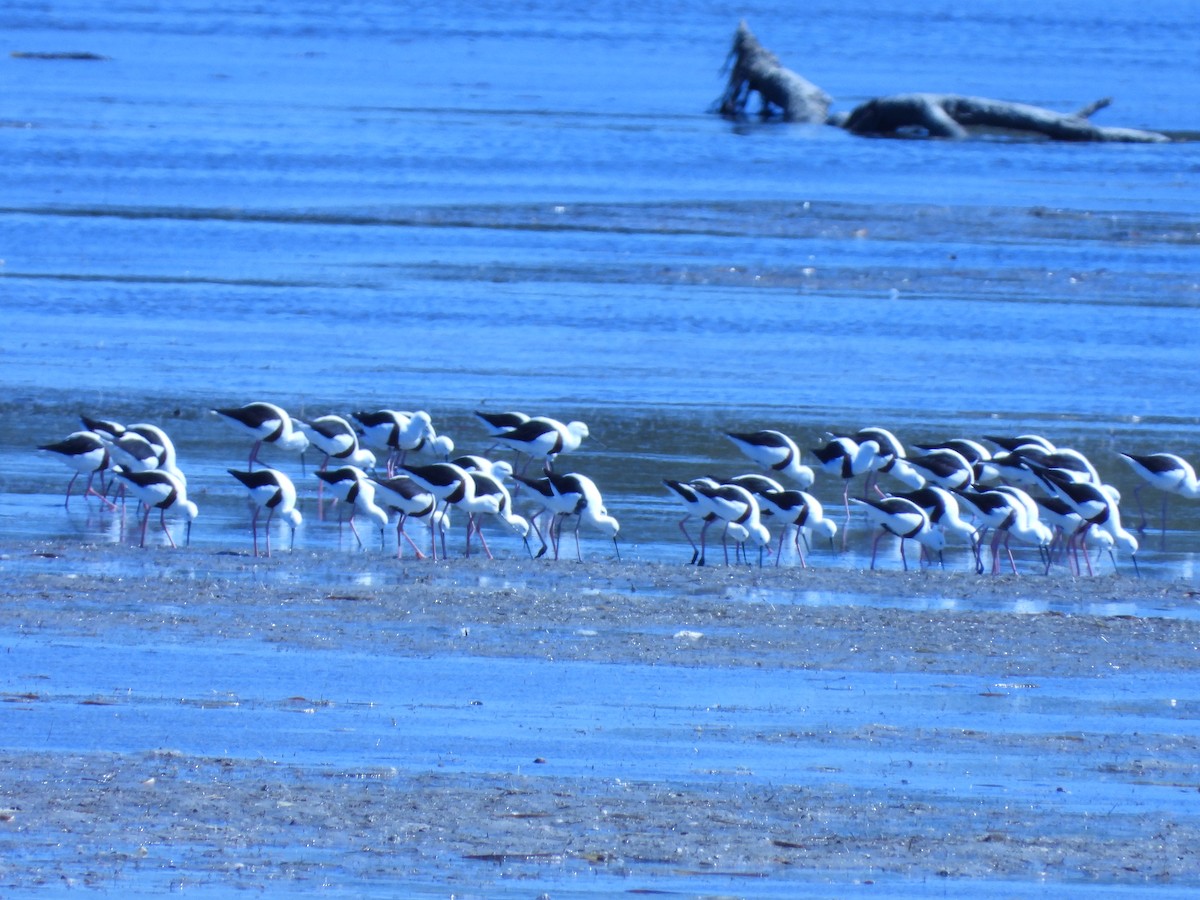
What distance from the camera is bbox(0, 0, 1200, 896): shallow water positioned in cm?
1274

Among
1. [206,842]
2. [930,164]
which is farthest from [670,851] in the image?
[930,164]

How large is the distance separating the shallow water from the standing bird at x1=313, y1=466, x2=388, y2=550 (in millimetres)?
230

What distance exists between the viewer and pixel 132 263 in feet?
74.2

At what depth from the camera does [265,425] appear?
47.0 feet

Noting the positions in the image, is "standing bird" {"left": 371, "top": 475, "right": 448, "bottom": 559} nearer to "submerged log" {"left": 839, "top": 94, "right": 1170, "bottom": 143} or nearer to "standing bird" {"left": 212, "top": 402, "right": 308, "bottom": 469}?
"standing bird" {"left": 212, "top": 402, "right": 308, "bottom": 469}

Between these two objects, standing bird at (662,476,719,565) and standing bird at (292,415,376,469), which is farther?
standing bird at (292,415,376,469)

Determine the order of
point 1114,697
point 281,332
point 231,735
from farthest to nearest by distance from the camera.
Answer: point 281,332 < point 1114,697 < point 231,735

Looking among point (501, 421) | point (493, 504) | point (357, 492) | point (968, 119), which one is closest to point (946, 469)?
point (501, 421)

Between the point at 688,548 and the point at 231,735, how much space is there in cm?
554

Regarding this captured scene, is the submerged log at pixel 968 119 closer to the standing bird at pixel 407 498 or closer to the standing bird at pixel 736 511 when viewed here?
the standing bird at pixel 736 511

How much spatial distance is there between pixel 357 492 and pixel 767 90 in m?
31.3

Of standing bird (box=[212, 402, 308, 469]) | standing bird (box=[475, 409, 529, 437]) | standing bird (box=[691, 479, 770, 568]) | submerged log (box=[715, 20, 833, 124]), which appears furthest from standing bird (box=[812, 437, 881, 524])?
submerged log (box=[715, 20, 833, 124])

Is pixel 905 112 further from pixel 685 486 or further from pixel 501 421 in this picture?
pixel 685 486

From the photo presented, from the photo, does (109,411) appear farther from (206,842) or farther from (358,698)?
(206,842)
